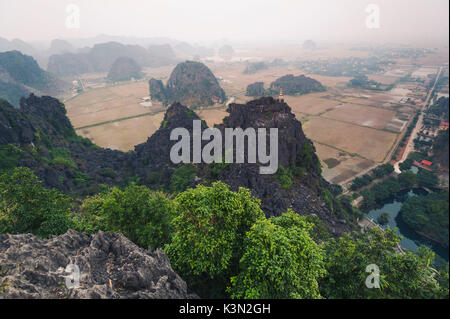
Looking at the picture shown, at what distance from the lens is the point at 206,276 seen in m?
17.1

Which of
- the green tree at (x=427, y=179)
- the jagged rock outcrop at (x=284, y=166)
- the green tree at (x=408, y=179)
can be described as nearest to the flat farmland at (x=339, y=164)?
the green tree at (x=408, y=179)

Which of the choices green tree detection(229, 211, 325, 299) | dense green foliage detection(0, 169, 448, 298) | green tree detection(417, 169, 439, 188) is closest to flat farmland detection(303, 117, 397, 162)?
green tree detection(417, 169, 439, 188)

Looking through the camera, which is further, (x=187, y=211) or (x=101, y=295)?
(x=187, y=211)

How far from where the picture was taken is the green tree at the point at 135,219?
20875 millimetres

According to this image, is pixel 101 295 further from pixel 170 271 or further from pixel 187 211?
pixel 187 211

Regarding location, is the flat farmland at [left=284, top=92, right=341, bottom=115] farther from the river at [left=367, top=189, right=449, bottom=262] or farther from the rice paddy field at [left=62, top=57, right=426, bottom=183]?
the river at [left=367, top=189, right=449, bottom=262]

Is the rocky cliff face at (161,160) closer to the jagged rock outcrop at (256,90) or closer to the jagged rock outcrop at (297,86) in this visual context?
the jagged rock outcrop at (256,90)

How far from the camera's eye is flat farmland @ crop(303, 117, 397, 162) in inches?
3031

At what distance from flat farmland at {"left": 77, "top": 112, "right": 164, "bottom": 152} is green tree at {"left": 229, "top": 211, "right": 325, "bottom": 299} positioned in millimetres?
74746

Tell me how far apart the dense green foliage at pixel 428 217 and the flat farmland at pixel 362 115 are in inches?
2355

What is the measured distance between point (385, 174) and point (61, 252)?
246 feet

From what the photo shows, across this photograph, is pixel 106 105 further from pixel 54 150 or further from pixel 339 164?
pixel 339 164
